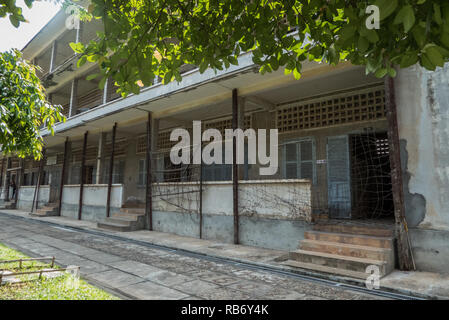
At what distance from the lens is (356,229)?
6059mm

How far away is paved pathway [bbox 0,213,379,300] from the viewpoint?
419 cm

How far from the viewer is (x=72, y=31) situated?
596 inches

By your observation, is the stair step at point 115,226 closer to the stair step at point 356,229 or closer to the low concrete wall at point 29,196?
the stair step at point 356,229

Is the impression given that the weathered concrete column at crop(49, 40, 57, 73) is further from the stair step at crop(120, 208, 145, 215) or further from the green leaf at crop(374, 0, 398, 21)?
the green leaf at crop(374, 0, 398, 21)

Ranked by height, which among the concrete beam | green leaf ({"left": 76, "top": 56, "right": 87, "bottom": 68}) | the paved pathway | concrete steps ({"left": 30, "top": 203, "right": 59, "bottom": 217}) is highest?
the concrete beam

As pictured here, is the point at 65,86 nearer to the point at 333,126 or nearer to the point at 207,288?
the point at 333,126

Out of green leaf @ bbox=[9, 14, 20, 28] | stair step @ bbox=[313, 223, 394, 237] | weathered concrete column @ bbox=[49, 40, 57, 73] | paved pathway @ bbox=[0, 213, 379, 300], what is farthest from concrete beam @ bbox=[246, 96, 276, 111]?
weathered concrete column @ bbox=[49, 40, 57, 73]

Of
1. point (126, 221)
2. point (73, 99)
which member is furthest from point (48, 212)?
point (126, 221)

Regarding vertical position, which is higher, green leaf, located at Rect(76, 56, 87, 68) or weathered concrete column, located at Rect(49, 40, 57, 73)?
weathered concrete column, located at Rect(49, 40, 57, 73)

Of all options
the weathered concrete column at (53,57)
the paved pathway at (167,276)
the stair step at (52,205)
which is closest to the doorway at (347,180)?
the paved pathway at (167,276)

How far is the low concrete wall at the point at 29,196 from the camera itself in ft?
57.8

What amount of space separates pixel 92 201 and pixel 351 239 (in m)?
11.6

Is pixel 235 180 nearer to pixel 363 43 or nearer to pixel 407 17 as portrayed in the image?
pixel 363 43

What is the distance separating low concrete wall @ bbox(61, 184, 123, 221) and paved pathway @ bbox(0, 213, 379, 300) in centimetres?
420
